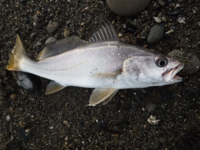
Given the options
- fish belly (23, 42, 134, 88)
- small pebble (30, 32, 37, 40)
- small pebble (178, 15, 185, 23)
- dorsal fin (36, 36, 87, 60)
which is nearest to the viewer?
fish belly (23, 42, 134, 88)

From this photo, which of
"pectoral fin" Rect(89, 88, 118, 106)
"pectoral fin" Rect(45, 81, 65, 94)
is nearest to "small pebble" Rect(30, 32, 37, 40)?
"pectoral fin" Rect(45, 81, 65, 94)

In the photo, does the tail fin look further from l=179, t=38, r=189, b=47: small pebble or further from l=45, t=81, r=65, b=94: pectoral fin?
l=179, t=38, r=189, b=47: small pebble

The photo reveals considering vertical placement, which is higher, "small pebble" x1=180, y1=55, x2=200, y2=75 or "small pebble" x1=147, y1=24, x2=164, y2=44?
"small pebble" x1=147, y1=24, x2=164, y2=44

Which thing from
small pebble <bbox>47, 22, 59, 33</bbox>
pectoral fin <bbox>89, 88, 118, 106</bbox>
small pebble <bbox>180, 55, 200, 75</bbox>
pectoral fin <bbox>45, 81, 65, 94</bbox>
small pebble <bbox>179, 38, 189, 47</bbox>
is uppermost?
small pebble <bbox>47, 22, 59, 33</bbox>

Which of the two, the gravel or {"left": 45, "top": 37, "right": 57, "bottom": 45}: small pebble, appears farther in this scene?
{"left": 45, "top": 37, "right": 57, "bottom": 45}: small pebble

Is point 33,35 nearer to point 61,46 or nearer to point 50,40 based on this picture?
point 50,40

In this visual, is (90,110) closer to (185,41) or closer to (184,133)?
(184,133)

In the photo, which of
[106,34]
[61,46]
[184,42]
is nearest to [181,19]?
[184,42]

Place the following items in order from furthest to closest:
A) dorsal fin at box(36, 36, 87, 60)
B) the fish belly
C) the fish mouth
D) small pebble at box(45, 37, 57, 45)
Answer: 1. small pebble at box(45, 37, 57, 45)
2. dorsal fin at box(36, 36, 87, 60)
3. the fish belly
4. the fish mouth
